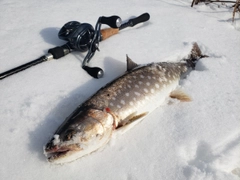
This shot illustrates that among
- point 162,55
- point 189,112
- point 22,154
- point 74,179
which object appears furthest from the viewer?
point 162,55

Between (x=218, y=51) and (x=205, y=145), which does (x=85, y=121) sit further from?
(x=218, y=51)

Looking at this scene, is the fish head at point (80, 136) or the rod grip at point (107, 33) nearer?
the fish head at point (80, 136)

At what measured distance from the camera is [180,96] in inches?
114

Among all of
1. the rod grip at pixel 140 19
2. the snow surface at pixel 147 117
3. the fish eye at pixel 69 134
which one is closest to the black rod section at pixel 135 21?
the rod grip at pixel 140 19

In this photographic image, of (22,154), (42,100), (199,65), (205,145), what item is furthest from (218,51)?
(22,154)

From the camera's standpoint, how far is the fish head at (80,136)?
218 centimetres

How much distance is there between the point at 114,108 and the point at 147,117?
1.32 ft

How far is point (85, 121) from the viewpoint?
91.0 inches

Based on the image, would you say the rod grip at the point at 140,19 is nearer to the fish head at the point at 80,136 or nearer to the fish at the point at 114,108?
the fish at the point at 114,108

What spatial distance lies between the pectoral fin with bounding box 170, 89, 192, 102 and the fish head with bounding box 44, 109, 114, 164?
860 mm

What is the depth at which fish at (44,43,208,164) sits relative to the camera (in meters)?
2.20

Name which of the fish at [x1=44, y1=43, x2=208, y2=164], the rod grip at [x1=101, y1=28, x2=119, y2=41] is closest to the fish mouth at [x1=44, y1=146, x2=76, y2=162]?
the fish at [x1=44, y1=43, x2=208, y2=164]

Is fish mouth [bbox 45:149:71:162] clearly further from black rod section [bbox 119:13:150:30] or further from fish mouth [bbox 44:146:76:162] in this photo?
black rod section [bbox 119:13:150:30]

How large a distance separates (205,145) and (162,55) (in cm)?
157
